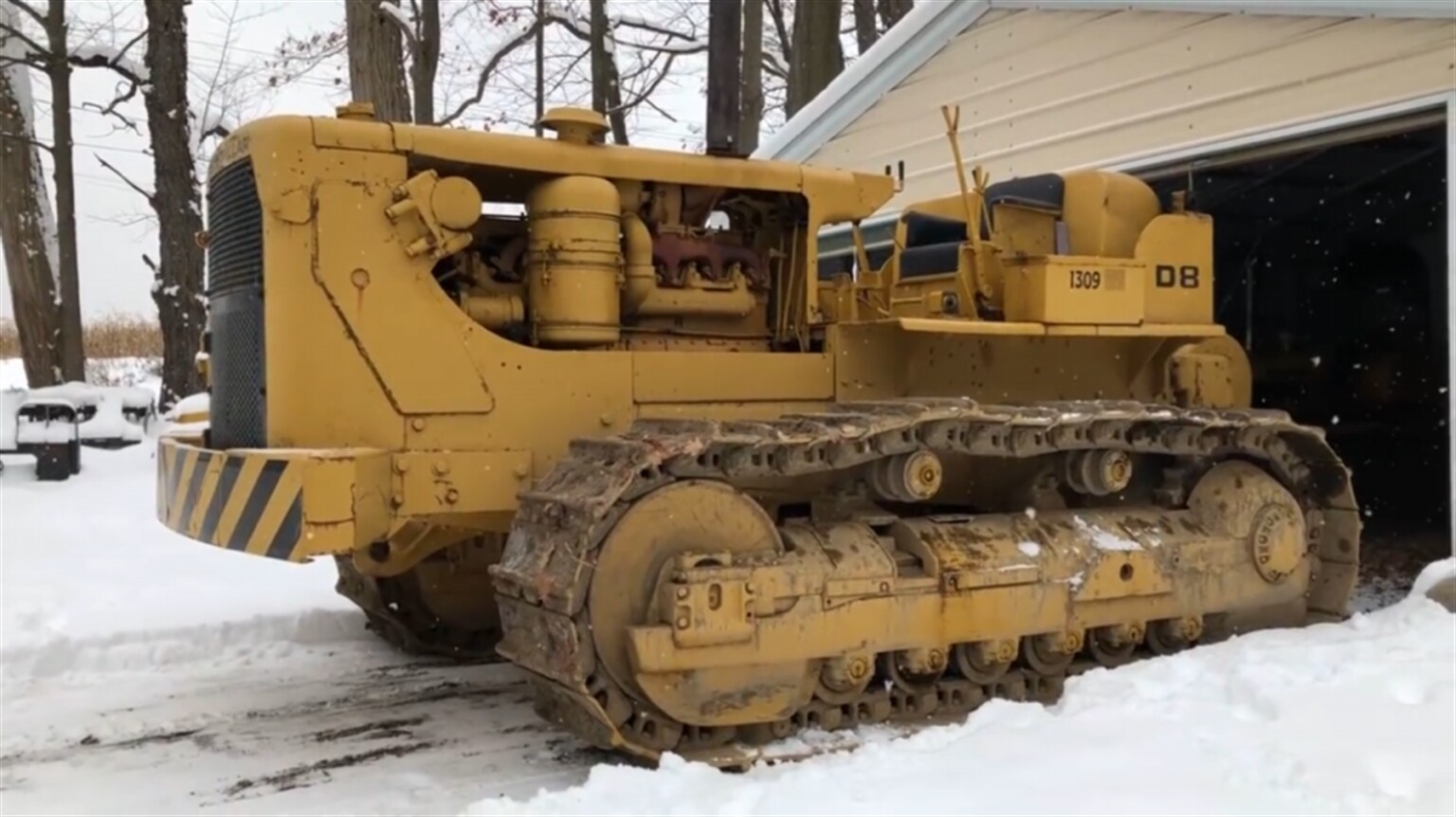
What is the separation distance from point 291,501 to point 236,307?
1.21m

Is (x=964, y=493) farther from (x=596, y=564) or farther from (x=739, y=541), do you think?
(x=596, y=564)

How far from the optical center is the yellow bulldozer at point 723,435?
17.3 feet

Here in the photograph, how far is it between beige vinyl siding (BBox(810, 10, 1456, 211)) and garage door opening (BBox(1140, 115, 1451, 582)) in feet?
9.38

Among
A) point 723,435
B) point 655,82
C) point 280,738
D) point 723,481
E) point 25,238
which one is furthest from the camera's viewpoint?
point 655,82

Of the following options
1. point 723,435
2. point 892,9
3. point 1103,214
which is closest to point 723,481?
point 723,435

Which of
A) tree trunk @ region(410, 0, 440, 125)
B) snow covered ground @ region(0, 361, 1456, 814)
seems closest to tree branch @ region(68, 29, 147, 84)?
tree trunk @ region(410, 0, 440, 125)

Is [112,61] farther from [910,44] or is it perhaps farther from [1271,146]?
[1271,146]

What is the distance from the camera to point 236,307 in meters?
5.89

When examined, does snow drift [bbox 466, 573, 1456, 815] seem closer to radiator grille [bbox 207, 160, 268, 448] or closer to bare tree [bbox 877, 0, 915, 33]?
radiator grille [bbox 207, 160, 268, 448]

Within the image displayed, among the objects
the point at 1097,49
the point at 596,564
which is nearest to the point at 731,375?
the point at 596,564

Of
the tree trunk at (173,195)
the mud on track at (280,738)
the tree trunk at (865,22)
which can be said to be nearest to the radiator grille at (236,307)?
the mud on track at (280,738)

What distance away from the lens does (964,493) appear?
6.61 metres

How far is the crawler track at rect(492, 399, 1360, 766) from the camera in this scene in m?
5.07

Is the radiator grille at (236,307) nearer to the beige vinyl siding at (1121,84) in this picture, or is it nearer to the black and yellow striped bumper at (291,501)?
the black and yellow striped bumper at (291,501)
